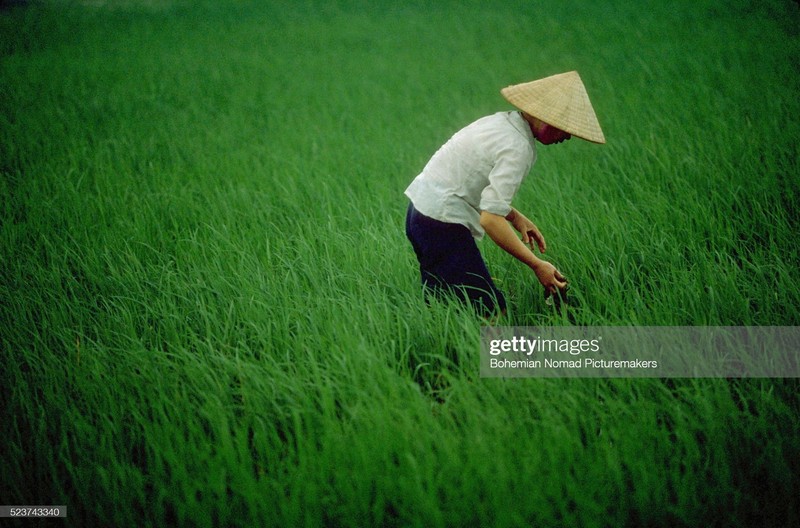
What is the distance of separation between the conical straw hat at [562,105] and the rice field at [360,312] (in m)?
0.65

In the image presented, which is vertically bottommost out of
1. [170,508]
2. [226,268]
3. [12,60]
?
[170,508]

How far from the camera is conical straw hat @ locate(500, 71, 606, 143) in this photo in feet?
5.44

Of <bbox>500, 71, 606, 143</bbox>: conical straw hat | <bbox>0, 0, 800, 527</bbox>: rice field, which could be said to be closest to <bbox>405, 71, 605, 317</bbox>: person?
<bbox>500, 71, 606, 143</bbox>: conical straw hat

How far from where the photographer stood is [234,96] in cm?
554

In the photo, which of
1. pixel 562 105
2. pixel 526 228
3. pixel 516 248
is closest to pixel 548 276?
pixel 516 248

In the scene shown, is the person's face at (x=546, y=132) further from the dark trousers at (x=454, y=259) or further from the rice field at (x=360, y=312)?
the rice field at (x=360, y=312)

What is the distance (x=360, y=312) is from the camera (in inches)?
80.3

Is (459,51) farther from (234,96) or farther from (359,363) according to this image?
(359,363)

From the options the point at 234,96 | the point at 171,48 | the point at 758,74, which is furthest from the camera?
the point at 171,48

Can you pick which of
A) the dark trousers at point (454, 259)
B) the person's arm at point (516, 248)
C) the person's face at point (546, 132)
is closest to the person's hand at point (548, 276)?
the person's arm at point (516, 248)

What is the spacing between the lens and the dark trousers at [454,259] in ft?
6.14

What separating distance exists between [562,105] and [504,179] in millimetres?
302

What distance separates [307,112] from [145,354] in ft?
11.8

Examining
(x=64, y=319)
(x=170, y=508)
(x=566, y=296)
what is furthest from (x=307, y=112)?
(x=170, y=508)
